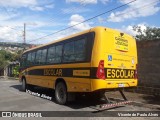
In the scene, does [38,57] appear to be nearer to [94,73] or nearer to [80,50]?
[80,50]

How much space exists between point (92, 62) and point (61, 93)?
294cm

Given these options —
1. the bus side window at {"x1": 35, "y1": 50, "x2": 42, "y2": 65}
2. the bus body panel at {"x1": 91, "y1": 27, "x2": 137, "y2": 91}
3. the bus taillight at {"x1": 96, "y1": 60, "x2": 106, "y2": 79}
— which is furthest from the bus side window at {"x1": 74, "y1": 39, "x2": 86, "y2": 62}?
the bus side window at {"x1": 35, "y1": 50, "x2": 42, "y2": 65}

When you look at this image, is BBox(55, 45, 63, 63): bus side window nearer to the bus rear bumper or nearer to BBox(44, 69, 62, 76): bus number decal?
BBox(44, 69, 62, 76): bus number decal

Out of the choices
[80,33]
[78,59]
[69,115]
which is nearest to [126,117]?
[69,115]

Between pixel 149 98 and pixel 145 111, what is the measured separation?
98.1 inches

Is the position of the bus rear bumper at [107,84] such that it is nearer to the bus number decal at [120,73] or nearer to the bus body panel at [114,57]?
the bus body panel at [114,57]

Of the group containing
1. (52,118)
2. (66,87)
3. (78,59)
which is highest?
(78,59)

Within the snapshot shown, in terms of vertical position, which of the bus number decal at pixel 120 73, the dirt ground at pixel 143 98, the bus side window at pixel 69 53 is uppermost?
the bus side window at pixel 69 53

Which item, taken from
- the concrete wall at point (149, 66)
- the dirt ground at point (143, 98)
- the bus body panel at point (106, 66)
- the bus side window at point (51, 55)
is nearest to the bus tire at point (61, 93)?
the bus body panel at point (106, 66)

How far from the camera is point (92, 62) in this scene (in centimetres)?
940

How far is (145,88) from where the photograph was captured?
12930 millimetres

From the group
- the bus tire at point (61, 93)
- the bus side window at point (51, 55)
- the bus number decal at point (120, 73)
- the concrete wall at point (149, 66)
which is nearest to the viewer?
the bus number decal at point (120, 73)

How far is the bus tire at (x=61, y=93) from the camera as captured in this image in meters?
11.3

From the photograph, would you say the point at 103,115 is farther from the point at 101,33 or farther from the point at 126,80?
the point at 101,33
